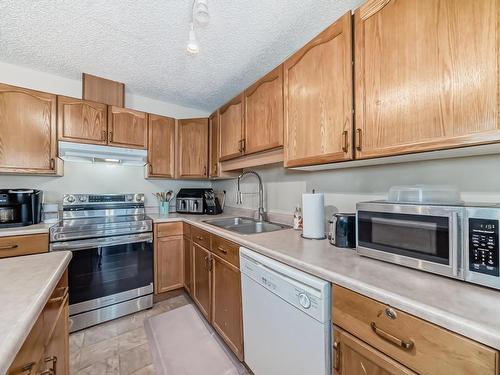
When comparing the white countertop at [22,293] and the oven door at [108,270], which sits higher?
the white countertop at [22,293]

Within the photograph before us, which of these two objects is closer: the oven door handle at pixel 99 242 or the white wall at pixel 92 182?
the oven door handle at pixel 99 242

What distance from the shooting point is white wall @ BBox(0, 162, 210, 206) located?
219 centimetres

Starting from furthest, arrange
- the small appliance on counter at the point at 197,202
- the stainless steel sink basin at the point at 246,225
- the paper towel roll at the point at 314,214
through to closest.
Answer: the small appliance on counter at the point at 197,202
the stainless steel sink basin at the point at 246,225
the paper towel roll at the point at 314,214

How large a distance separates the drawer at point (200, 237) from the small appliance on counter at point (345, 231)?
41.6 inches

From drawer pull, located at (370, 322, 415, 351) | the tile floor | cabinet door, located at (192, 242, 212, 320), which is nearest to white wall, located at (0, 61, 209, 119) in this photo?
cabinet door, located at (192, 242, 212, 320)

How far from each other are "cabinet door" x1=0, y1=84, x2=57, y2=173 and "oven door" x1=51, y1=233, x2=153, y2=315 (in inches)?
31.2

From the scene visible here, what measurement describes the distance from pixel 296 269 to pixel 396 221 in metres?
0.49

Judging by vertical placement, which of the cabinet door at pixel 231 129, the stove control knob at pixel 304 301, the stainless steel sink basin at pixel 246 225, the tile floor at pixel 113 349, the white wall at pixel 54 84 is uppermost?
the white wall at pixel 54 84

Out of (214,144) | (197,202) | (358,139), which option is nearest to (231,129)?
(214,144)

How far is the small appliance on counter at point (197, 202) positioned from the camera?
2.70 m

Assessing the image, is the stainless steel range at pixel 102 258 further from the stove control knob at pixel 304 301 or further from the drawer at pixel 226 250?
the stove control knob at pixel 304 301

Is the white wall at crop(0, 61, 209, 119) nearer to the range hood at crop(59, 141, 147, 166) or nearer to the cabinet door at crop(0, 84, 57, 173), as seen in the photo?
the cabinet door at crop(0, 84, 57, 173)

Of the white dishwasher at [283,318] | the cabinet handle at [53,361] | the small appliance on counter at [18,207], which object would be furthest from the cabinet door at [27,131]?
the white dishwasher at [283,318]

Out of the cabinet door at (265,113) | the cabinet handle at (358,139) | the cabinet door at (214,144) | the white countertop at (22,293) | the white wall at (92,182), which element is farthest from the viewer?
the cabinet door at (214,144)
